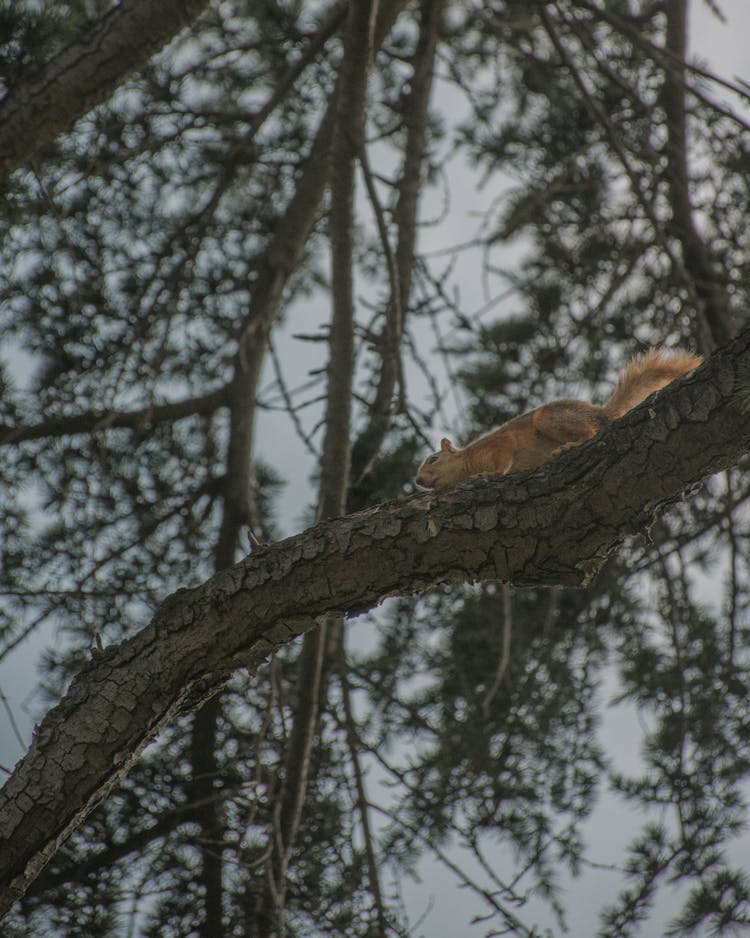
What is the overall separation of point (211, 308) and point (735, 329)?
7.64ft

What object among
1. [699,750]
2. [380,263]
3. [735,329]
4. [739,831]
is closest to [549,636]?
[699,750]

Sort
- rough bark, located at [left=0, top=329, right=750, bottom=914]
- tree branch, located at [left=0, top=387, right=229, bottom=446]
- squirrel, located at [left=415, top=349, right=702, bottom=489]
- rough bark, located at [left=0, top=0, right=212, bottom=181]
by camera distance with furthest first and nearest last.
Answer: tree branch, located at [left=0, top=387, right=229, bottom=446]
squirrel, located at [left=415, top=349, right=702, bottom=489]
rough bark, located at [left=0, top=0, right=212, bottom=181]
rough bark, located at [left=0, top=329, right=750, bottom=914]

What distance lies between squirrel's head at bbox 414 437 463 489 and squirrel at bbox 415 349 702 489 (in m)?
0.12

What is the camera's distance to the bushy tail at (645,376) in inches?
124

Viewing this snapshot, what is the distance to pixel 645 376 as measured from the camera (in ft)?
10.4

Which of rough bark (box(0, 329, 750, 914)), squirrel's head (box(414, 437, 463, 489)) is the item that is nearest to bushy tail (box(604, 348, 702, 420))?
squirrel's head (box(414, 437, 463, 489))

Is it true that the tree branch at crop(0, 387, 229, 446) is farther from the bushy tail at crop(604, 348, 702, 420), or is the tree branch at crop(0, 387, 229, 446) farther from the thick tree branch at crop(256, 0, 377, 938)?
the bushy tail at crop(604, 348, 702, 420)

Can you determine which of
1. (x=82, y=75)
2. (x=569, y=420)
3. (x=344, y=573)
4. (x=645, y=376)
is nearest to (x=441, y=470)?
(x=569, y=420)

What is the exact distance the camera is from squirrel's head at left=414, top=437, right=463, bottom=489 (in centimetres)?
369

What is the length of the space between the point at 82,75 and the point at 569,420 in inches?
70.3

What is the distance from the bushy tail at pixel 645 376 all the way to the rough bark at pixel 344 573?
1131mm

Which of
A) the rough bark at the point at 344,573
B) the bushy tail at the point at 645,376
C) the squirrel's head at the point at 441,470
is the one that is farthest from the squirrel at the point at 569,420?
the rough bark at the point at 344,573

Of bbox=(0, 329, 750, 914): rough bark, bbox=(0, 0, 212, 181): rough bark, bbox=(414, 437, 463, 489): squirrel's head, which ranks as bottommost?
bbox=(0, 329, 750, 914): rough bark

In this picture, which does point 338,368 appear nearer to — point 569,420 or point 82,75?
point 569,420
